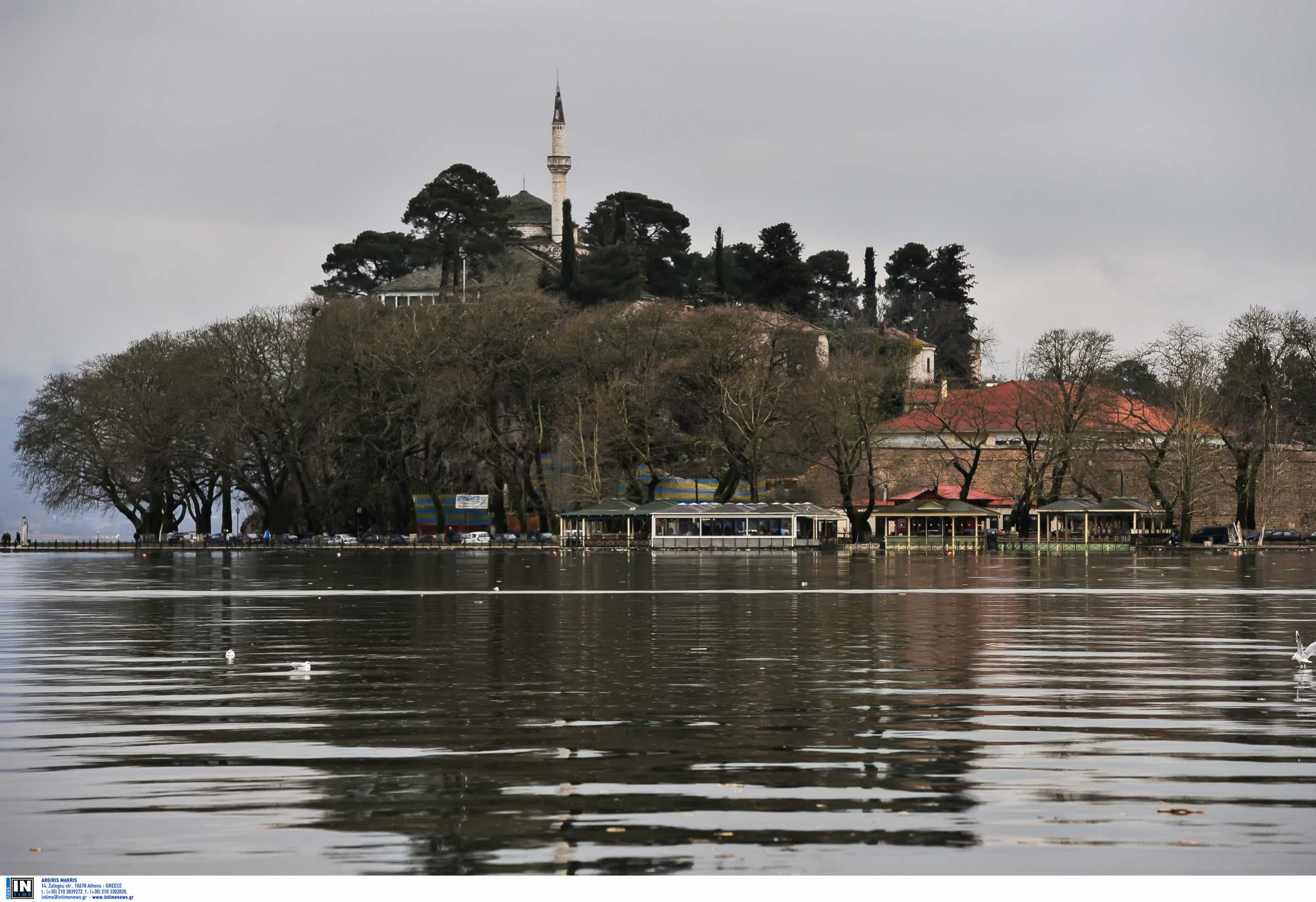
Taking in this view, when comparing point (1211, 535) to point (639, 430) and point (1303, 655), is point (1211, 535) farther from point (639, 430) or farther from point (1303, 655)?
point (1303, 655)

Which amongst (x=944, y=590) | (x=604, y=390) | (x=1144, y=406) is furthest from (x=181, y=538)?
(x=944, y=590)

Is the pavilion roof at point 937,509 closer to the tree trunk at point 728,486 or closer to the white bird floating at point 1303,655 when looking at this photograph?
the tree trunk at point 728,486

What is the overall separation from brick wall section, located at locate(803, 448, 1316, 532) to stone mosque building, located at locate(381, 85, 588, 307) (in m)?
36.8

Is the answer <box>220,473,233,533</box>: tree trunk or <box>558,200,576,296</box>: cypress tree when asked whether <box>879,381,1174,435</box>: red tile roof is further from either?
<box>220,473,233,533</box>: tree trunk

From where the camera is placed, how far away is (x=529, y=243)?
554 ft

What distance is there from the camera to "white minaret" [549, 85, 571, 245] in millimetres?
171375

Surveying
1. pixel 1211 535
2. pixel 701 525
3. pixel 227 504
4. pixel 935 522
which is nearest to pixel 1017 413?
pixel 935 522

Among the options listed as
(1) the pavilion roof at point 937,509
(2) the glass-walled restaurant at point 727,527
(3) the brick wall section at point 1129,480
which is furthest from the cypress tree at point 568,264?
(1) the pavilion roof at point 937,509

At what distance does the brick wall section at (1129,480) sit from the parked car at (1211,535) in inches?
63.5

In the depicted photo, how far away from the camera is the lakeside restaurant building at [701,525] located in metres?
93.7

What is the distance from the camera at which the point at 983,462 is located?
116 metres

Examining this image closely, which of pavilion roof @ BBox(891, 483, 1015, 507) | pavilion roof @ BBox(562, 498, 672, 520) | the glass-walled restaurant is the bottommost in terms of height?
the glass-walled restaurant

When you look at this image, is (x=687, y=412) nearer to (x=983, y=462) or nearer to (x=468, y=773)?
(x=983, y=462)

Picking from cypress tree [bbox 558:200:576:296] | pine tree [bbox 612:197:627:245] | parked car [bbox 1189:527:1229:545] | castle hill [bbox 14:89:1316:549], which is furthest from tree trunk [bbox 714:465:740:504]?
pine tree [bbox 612:197:627:245]
